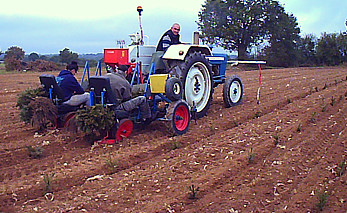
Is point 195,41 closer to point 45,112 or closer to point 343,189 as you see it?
point 45,112

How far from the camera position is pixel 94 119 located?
542cm

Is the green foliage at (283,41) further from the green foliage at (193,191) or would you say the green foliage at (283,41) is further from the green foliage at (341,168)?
the green foliage at (193,191)

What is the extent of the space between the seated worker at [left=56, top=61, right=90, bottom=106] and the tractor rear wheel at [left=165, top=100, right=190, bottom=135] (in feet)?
4.61

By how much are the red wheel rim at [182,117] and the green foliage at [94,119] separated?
140cm

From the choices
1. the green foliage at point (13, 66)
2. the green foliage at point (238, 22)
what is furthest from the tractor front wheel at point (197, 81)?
the green foliage at point (238, 22)

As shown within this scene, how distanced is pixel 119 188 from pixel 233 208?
1.29 m

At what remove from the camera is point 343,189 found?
161 inches

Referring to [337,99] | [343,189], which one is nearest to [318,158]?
[343,189]

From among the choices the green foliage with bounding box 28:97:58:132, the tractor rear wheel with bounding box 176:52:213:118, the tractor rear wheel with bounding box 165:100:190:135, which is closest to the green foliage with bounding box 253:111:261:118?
the tractor rear wheel with bounding box 176:52:213:118

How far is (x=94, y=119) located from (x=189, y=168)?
5.26 ft

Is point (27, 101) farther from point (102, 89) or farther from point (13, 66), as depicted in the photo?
point (13, 66)

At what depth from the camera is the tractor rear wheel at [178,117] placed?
20.6 ft

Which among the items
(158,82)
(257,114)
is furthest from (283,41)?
(158,82)

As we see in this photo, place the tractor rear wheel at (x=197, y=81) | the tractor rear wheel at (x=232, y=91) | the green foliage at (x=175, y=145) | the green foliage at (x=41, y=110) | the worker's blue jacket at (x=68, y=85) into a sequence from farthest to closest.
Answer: the tractor rear wheel at (x=232, y=91), the tractor rear wheel at (x=197, y=81), the worker's blue jacket at (x=68, y=85), the green foliage at (x=41, y=110), the green foliage at (x=175, y=145)
